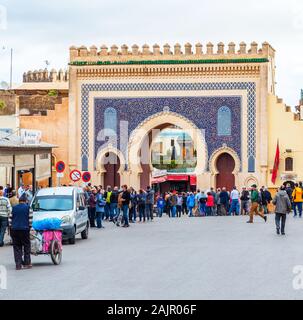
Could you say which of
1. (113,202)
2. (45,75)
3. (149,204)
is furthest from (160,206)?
(45,75)

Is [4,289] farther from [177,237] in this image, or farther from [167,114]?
[167,114]

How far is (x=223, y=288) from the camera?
A: 15484 millimetres

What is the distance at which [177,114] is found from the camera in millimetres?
48656

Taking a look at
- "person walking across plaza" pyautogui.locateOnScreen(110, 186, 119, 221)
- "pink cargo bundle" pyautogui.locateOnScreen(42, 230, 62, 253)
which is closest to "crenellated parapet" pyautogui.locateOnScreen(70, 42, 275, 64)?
"person walking across plaza" pyautogui.locateOnScreen(110, 186, 119, 221)

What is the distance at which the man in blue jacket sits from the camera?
62.2ft

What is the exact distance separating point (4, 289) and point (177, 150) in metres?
56.1

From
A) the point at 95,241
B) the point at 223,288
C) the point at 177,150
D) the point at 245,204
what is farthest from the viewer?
the point at 177,150

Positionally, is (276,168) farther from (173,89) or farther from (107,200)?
(107,200)

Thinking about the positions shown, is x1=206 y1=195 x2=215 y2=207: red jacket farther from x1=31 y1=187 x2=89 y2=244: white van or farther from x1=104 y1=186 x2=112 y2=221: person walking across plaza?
x1=31 y1=187 x2=89 y2=244: white van

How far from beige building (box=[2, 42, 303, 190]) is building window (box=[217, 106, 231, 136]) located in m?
0.05

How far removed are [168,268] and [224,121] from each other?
29929 millimetres

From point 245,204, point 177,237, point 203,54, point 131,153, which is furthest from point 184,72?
point 177,237

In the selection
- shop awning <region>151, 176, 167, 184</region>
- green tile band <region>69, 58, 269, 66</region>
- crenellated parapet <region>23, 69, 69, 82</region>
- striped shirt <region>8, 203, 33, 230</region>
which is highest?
crenellated parapet <region>23, 69, 69, 82</region>

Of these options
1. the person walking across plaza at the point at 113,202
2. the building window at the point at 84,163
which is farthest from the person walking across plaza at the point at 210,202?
the building window at the point at 84,163
